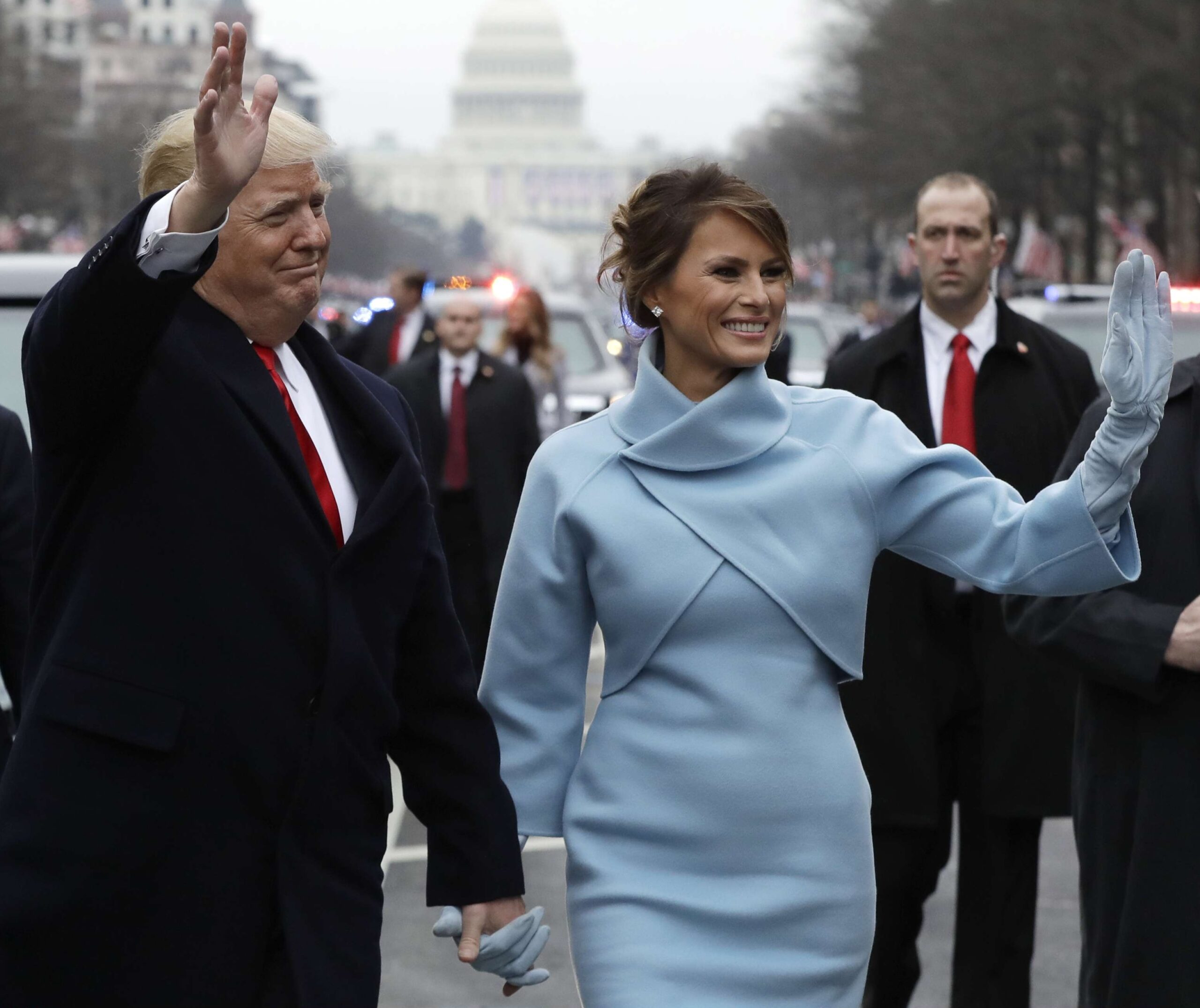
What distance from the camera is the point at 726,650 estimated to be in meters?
3.72

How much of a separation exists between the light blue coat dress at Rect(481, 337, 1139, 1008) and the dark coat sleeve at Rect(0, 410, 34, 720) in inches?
45.2

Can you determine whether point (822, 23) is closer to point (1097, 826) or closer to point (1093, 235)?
point (1093, 235)

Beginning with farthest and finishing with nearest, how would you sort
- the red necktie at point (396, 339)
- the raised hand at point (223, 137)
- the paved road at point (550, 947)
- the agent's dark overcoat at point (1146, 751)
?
1. the red necktie at point (396, 339)
2. the paved road at point (550, 947)
3. the agent's dark overcoat at point (1146, 751)
4. the raised hand at point (223, 137)

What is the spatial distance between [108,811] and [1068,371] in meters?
3.52

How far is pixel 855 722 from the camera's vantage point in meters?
5.66

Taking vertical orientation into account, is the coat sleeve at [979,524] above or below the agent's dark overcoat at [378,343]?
above

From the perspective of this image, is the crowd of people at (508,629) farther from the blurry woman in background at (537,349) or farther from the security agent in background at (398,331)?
the security agent in background at (398,331)

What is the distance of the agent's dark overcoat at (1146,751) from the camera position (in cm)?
434

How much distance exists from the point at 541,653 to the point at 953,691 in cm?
210

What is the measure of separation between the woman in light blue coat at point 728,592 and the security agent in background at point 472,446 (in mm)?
6455

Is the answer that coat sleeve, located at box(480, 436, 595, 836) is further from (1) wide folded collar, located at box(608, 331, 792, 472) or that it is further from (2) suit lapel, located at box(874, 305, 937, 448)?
(2) suit lapel, located at box(874, 305, 937, 448)

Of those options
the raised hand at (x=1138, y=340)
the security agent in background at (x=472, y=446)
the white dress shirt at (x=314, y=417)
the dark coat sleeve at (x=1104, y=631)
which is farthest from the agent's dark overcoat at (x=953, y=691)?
the security agent in background at (x=472, y=446)

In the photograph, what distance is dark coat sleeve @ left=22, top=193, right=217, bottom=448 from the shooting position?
3.19 m

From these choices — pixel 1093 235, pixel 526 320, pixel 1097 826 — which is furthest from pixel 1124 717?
pixel 1093 235
